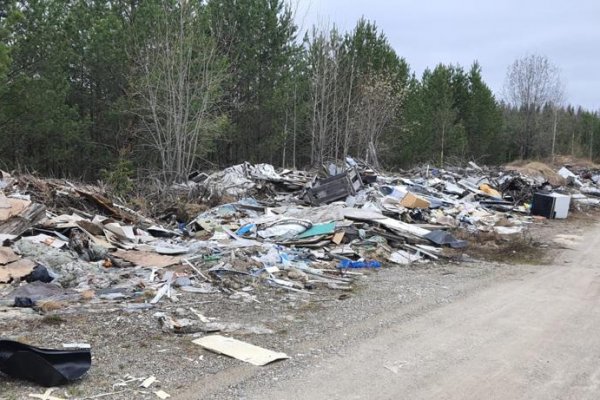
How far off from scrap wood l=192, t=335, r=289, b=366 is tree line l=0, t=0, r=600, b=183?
447 inches

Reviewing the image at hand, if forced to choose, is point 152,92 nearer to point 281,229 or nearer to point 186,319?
point 281,229

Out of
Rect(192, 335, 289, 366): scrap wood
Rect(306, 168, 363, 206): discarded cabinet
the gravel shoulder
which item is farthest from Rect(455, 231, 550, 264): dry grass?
Rect(192, 335, 289, 366): scrap wood

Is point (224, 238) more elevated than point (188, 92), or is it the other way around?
point (188, 92)

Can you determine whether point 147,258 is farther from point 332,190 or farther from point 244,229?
point 332,190

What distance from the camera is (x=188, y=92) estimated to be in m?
17.3

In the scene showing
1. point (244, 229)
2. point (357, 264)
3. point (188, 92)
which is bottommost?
point (357, 264)

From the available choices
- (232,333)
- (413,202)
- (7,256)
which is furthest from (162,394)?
(413,202)

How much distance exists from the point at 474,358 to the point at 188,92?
14369 millimetres

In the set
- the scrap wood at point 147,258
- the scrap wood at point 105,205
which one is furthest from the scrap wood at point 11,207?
the scrap wood at point 105,205

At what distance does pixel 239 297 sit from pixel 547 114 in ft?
170

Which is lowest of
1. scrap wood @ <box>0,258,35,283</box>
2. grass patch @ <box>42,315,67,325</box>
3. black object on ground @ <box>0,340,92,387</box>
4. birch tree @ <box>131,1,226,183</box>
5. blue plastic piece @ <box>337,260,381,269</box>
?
blue plastic piece @ <box>337,260,381,269</box>

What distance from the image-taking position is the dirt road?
13.6 feet

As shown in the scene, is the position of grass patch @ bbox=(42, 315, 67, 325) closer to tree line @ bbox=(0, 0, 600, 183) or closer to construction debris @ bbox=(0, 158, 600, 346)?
construction debris @ bbox=(0, 158, 600, 346)

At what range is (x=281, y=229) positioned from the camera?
36.7 ft
